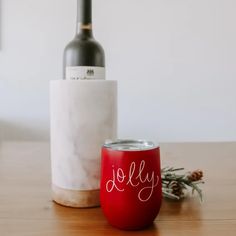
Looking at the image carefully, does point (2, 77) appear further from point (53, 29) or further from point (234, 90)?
point (234, 90)

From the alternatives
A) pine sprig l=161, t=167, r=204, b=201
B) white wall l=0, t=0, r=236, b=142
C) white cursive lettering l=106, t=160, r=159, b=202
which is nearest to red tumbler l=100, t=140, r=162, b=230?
white cursive lettering l=106, t=160, r=159, b=202

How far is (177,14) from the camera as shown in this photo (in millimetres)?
2342

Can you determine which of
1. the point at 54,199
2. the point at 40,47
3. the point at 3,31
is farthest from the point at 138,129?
the point at 54,199

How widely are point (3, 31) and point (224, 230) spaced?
7.29ft

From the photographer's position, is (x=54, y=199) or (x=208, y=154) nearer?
(x=54, y=199)

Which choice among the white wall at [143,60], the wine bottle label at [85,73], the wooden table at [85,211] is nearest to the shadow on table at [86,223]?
the wooden table at [85,211]

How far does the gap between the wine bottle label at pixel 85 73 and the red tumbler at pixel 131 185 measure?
16 cm

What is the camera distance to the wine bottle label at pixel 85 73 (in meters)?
0.59

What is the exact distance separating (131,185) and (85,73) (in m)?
0.22

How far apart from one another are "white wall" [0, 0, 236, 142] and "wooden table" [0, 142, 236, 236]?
4.97ft

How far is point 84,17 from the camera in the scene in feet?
2.06

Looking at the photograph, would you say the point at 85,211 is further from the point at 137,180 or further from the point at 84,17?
the point at 84,17

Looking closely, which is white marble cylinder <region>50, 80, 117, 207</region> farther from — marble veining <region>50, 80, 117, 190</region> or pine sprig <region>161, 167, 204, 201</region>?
pine sprig <region>161, 167, 204, 201</region>

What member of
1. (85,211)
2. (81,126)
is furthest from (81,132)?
(85,211)
